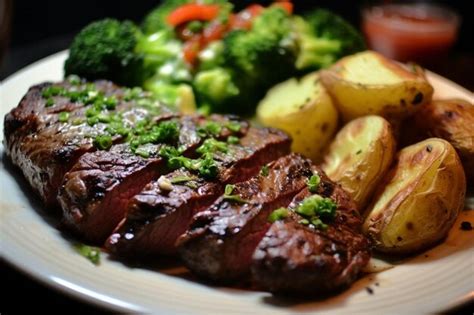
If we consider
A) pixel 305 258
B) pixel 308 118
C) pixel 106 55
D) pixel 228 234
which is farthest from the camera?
pixel 106 55

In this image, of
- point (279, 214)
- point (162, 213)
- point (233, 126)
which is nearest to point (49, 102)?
point (233, 126)

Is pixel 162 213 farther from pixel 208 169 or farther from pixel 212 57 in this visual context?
pixel 212 57

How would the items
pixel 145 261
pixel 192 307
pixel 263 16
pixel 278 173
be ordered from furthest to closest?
pixel 263 16
pixel 278 173
pixel 145 261
pixel 192 307

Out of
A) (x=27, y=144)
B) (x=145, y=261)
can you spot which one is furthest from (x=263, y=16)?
(x=145, y=261)

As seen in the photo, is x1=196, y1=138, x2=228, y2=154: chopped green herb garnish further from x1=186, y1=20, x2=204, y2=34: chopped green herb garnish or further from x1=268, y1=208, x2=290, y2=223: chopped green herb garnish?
x1=186, y1=20, x2=204, y2=34: chopped green herb garnish

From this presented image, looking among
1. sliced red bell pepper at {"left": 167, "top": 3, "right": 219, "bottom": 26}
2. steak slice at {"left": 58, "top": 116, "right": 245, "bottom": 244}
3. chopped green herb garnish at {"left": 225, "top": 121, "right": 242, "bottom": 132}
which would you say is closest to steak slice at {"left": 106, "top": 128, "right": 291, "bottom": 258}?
steak slice at {"left": 58, "top": 116, "right": 245, "bottom": 244}

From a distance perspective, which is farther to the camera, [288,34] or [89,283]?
[288,34]

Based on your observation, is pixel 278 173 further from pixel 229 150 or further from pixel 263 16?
pixel 263 16
